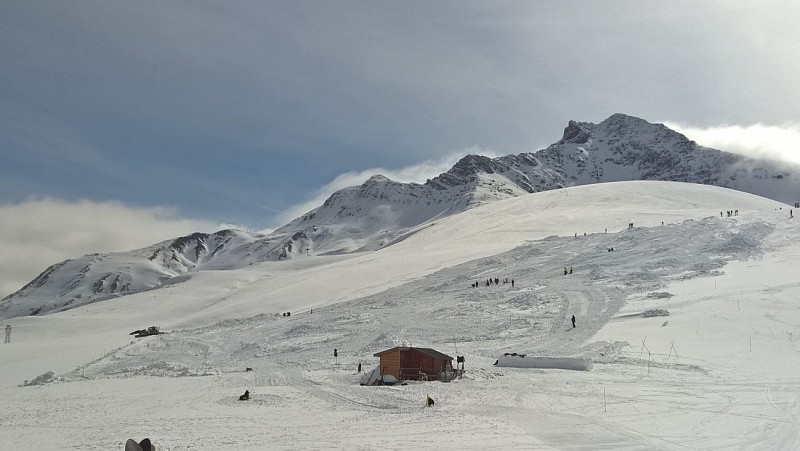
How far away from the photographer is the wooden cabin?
3034 cm

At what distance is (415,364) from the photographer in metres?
30.6

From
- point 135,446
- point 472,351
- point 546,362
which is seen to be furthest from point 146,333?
point 135,446

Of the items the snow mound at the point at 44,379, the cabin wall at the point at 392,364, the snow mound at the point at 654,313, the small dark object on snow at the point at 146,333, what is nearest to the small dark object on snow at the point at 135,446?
the cabin wall at the point at 392,364

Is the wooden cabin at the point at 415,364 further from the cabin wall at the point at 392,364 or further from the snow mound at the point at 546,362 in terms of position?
the snow mound at the point at 546,362

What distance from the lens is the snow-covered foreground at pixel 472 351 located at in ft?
60.1

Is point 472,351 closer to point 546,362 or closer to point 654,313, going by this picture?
point 546,362

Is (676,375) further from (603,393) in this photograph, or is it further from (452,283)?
(452,283)

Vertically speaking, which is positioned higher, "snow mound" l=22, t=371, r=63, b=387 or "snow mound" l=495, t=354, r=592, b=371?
"snow mound" l=22, t=371, r=63, b=387

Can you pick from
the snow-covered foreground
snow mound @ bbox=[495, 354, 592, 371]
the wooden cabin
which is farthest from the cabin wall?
snow mound @ bbox=[495, 354, 592, 371]

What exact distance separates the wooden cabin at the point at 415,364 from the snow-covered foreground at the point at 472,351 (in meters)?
1.84

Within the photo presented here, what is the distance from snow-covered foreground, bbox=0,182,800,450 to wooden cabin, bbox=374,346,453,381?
6.05 feet

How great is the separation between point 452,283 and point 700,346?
29127mm

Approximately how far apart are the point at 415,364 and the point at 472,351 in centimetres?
712

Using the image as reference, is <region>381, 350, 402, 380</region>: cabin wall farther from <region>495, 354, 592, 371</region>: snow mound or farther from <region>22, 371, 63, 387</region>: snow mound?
<region>22, 371, 63, 387</region>: snow mound
